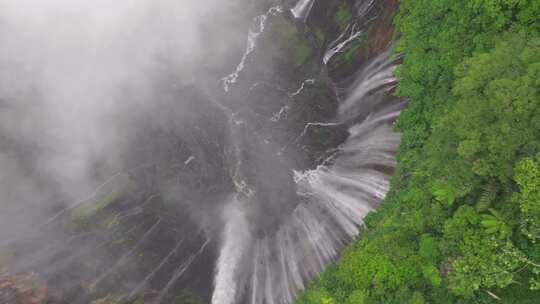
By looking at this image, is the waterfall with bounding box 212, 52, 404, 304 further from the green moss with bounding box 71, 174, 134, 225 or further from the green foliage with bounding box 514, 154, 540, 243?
the green foliage with bounding box 514, 154, 540, 243

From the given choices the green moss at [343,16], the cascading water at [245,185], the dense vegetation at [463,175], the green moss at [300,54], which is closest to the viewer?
the dense vegetation at [463,175]

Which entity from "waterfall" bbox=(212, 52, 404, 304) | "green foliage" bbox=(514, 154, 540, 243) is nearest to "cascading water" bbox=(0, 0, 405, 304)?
"waterfall" bbox=(212, 52, 404, 304)

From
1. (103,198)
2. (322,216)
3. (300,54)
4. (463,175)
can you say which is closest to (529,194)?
(463,175)

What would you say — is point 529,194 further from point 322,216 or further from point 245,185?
point 245,185

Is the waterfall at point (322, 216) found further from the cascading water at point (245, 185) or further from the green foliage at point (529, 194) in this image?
the green foliage at point (529, 194)

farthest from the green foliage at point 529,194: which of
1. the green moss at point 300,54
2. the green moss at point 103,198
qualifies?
the green moss at point 103,198

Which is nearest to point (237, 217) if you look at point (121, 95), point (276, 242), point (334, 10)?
point (276, 242)
